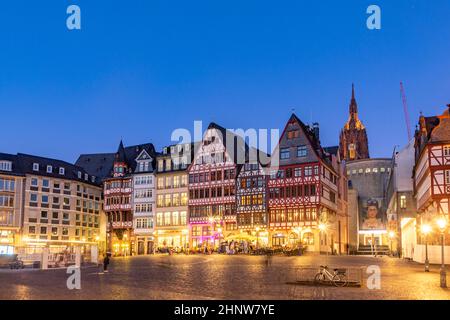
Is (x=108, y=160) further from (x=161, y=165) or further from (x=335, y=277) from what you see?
(x=335, y=277)

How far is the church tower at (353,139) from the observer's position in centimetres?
16075

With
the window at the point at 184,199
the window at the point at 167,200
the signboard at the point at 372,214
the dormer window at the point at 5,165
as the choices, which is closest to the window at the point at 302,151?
the window at the point at 184,199

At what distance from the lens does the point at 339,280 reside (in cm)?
2145

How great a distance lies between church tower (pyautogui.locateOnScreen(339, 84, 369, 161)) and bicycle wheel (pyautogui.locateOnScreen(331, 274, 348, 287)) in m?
139

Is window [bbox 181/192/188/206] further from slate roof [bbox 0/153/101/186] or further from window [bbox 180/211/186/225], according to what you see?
slate roof [bbox 0/153/101/186]

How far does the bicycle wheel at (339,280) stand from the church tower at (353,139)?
139m

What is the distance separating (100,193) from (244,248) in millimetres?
34040

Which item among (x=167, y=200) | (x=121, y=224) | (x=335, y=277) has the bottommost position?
(x=335, y=277)

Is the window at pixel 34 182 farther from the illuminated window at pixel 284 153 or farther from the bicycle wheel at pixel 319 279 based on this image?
the bicycle wheel at pixel 319 279

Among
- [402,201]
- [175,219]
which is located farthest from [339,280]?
[175,219]

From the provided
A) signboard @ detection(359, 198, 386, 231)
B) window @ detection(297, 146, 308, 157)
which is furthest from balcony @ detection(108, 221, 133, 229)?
signboard @ detection(359, 198, 386, 231)

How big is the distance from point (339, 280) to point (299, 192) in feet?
149

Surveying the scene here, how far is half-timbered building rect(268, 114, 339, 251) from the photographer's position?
215ft
